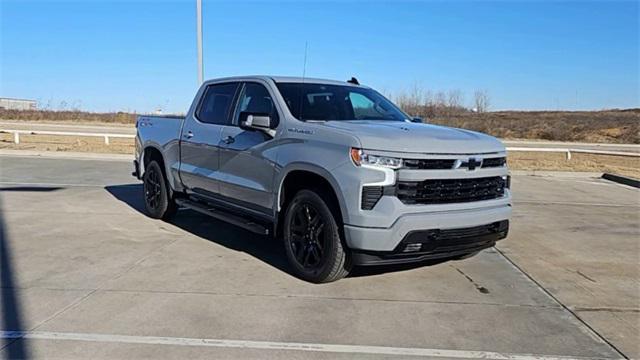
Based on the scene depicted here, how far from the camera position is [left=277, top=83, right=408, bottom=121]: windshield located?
5941mm

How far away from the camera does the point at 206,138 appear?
6.78 m

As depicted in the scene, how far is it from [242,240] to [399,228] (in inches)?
119

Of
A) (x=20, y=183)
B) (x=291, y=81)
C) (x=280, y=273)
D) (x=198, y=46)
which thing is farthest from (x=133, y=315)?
(x=198, y=46)

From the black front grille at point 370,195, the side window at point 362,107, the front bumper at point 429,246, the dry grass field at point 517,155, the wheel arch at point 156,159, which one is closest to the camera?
the black front grille at point 370,195

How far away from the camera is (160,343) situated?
12.8 feet

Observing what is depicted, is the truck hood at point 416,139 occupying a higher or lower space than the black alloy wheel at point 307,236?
higher

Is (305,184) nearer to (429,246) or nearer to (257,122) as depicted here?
(257,122)

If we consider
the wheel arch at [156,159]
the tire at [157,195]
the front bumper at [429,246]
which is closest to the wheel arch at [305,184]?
the front bumper at [429,246]

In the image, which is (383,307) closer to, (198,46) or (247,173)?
(247,173)

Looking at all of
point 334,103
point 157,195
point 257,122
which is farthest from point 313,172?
point 157,195

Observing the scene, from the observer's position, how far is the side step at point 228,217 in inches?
233

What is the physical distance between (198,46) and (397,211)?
11834mm

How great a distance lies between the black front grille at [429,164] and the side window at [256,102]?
1.69 m

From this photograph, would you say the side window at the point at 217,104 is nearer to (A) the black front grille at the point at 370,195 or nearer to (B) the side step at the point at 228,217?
(B) the side step at the point at 228,217
